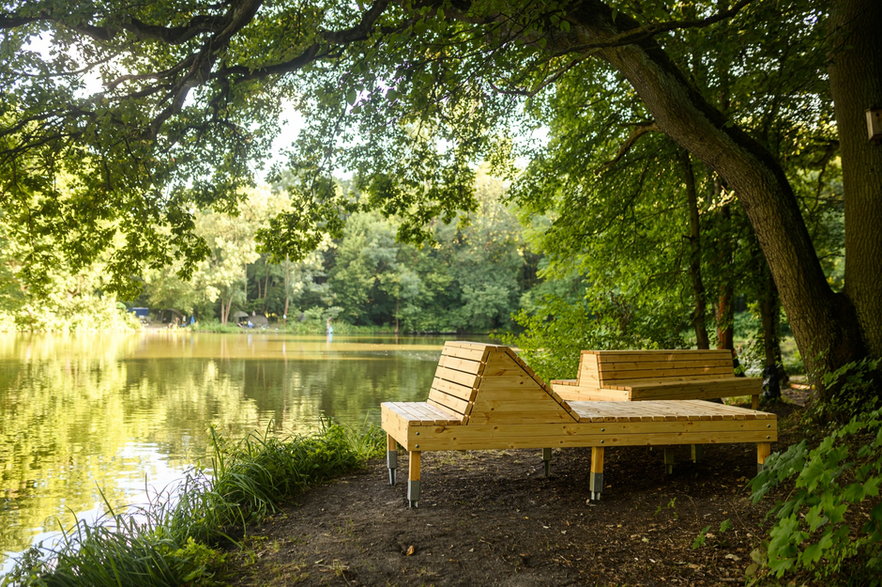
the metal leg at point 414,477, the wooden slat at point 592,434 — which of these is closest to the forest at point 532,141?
the wooden slat at point 592,434

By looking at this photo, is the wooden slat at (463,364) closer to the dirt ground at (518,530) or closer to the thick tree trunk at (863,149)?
the dirt ground at (518,530)

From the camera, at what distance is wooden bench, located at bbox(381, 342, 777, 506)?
448 centimetres

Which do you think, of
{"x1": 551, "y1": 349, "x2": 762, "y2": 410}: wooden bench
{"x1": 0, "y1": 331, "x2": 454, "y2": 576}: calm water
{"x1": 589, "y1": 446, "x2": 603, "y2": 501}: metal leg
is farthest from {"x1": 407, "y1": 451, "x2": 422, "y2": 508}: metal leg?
{"x1": 551, "y1": 349, "x2": 762, "y2": 410}: wooden bench

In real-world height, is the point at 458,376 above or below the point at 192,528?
above

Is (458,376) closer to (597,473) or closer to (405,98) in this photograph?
(597,473)

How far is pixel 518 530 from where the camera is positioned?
410 cm

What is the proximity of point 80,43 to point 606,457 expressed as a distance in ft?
23.3

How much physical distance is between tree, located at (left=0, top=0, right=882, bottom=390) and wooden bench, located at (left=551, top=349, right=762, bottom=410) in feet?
4.19

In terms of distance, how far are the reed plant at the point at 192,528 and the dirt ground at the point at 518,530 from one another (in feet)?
0.65

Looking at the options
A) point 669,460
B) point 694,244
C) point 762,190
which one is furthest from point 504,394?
point 694,244

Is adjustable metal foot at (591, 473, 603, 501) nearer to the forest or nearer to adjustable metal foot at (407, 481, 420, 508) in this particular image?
adjustable metal foot at (407, 481, 420, 508)

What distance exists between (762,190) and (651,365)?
202 cm

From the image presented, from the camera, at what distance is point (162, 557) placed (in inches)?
139

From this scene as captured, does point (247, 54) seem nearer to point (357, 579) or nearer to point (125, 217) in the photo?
point (125, 217)
